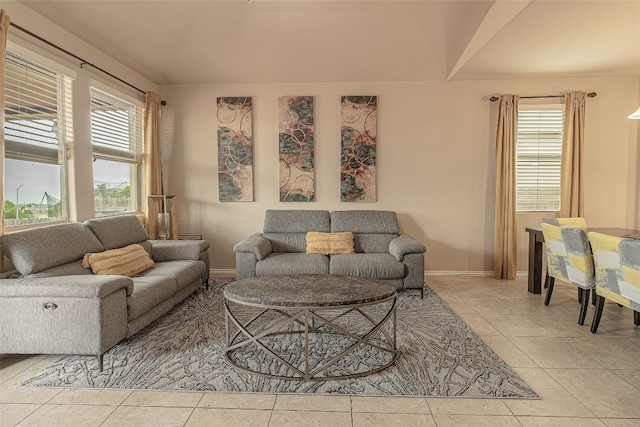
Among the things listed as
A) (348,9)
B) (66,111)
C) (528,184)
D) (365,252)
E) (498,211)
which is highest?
(348,9)

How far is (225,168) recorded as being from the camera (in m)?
5.57

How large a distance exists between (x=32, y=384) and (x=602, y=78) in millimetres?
6397

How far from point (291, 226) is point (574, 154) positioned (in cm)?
353

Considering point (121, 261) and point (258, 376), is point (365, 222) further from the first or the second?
point (258, 376)

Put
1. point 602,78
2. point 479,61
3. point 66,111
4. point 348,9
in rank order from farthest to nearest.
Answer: point 602,78, point 479,61, point 348,9, point 66,111

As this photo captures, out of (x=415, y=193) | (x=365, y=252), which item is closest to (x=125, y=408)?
(x=365, y=252)

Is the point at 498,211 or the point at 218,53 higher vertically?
the point at 218,53

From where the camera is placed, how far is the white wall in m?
5.31

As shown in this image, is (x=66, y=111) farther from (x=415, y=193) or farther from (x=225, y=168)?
(x=415, y=193)

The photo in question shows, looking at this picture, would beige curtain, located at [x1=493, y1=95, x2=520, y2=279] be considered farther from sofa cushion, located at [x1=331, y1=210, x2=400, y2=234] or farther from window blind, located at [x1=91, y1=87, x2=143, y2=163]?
window blind, located at [x1=91, y1=87, x2=143, y2=163]

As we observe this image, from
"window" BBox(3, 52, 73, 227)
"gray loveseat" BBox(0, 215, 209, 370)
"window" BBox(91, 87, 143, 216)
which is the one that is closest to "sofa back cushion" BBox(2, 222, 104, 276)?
"gray loveseat" BBox(0, 215, 209, 370)

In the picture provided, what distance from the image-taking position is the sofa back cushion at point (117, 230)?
3785 millimetres

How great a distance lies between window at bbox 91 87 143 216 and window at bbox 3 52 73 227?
490mm

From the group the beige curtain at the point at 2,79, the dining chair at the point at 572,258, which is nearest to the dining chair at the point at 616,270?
the dining chair at the point at 572,258
